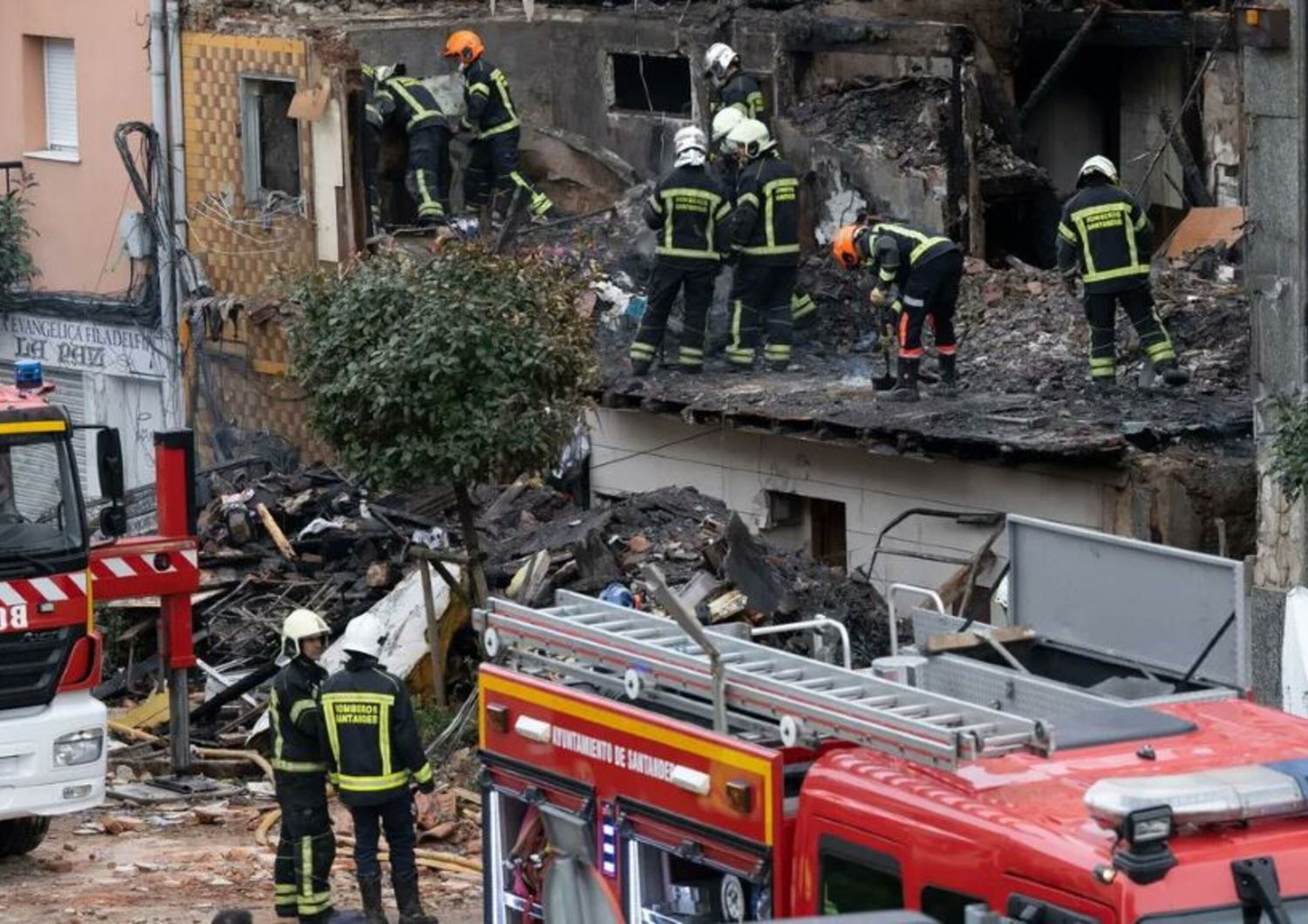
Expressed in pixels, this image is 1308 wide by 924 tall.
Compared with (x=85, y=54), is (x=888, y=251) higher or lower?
lower

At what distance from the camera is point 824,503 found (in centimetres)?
1831

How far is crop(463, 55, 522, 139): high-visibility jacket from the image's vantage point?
2119 cm

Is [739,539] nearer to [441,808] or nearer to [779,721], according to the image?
[441,808]

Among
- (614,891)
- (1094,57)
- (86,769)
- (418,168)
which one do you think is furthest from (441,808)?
(1094,57)

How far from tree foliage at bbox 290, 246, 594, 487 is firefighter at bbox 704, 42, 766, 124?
571 cm

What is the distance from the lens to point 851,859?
6.80 metres

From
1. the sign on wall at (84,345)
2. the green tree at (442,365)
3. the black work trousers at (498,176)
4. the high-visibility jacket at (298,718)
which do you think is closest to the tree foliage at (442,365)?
the green tree at (442,365)

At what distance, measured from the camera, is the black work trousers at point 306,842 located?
35.9 ft

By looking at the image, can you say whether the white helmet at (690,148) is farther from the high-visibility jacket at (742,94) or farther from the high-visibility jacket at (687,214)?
the high-visibility jacket at (742,94)

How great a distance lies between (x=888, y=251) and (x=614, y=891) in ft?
33.2

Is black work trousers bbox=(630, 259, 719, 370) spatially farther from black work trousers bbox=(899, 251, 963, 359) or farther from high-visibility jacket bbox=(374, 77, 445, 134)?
high-visibility jacket bbox=(374, 77, 445, 134)

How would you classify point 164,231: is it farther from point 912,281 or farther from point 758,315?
point 912,281

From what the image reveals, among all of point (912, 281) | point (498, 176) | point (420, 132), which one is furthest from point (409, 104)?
point (912, 281)

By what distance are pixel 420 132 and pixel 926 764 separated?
1517cm
